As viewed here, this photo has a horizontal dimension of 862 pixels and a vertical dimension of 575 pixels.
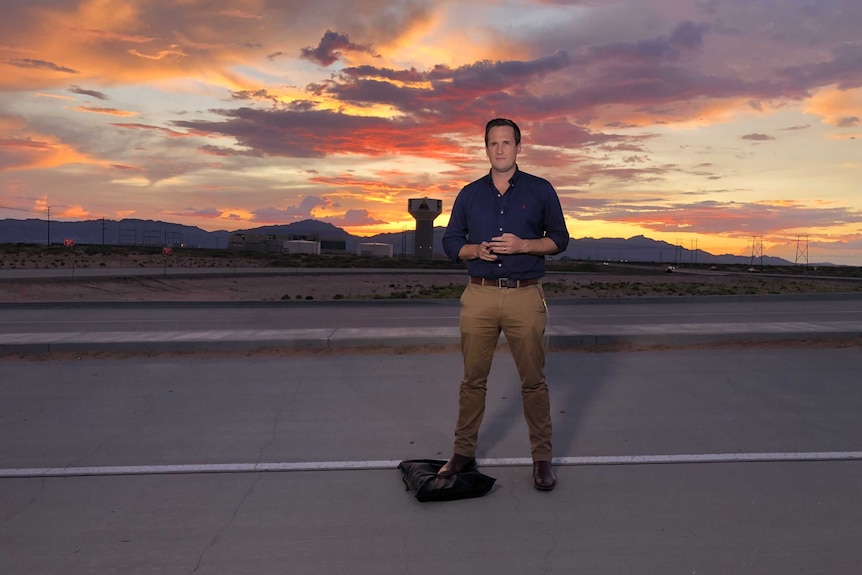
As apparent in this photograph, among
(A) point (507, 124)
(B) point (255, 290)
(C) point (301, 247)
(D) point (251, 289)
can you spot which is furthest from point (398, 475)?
(C) point (301, 247)

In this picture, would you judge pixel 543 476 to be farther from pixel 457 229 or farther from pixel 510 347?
pixel 457 229

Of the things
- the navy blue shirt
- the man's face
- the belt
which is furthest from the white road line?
the man's face

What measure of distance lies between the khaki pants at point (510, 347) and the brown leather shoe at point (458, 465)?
3cm

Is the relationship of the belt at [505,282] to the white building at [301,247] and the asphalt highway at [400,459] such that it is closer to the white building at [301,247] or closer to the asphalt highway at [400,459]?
the asphalt highway at [400,459]

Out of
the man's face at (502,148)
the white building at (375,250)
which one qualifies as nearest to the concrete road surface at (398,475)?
the man's face at (502,148)

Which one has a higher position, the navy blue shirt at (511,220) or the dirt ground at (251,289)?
the navy blue shirt at (511,220)

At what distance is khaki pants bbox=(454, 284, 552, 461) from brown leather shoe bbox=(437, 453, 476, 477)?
0.11 feet

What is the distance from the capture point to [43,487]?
431 cm

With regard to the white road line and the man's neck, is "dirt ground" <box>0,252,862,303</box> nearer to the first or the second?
the white road line

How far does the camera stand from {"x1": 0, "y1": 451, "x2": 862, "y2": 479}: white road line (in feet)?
15.0

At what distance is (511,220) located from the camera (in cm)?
427

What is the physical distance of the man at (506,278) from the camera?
425 centimetres

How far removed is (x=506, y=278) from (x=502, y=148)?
2.63 ft

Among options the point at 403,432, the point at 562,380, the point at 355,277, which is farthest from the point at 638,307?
the point at 355,277
